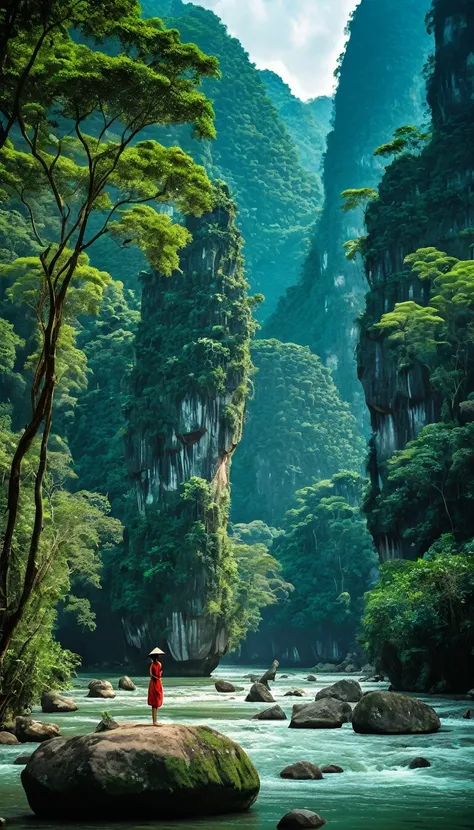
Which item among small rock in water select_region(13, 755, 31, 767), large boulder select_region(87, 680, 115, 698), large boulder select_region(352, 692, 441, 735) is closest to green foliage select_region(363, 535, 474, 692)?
large boulder select_region(352, 692, 441, 735)

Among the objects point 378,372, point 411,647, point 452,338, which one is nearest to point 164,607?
point 378,372

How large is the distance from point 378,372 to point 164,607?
15.1 meters

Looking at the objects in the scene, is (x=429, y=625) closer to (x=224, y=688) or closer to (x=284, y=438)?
(x=224, y=688)

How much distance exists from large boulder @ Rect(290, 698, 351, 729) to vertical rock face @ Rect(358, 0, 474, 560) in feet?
66.0

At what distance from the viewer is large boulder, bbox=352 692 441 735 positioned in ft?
49.4

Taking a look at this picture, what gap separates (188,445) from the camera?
49.7 meters

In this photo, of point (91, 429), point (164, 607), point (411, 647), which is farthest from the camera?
point (91, 429)

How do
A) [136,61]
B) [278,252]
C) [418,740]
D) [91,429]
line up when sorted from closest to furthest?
[136,61] → [418,740] → [91,429] → [278,252]

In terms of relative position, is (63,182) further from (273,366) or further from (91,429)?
(273,366)

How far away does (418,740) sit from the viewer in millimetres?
14148

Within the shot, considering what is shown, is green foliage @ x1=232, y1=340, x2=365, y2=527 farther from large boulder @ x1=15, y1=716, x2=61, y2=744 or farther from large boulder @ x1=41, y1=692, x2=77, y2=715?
large boulder @ x1=15, y1=716, x2=61, y2=744

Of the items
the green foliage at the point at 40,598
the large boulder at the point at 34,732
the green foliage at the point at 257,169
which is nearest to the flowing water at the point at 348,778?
the large boulder at the point at 34,732

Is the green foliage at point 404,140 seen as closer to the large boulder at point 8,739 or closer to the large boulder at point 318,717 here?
the large boulder at point 318,717

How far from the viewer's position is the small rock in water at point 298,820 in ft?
25.0
